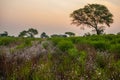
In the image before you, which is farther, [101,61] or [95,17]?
[95,17]

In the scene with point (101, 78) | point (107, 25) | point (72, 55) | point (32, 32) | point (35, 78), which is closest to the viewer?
point (101, 78)

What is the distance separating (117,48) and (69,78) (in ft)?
20.9

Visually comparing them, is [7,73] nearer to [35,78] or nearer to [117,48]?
[35,78]

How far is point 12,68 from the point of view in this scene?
627cm

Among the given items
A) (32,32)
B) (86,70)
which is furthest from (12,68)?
(32,32)

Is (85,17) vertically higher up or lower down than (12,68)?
higher up

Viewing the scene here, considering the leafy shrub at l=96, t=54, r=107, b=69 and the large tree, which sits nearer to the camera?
the leafy shrub at l=96, t=54, r=107, b=69

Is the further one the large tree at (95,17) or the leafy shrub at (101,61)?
the large tree at (95,17)

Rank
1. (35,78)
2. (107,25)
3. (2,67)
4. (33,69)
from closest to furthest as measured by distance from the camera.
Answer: (35,78), (33,69), (2,67), (107,25)

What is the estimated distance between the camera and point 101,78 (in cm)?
514

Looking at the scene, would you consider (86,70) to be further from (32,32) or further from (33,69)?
(32,32)

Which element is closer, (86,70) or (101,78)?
(101,78)

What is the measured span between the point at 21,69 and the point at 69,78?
1.33 m

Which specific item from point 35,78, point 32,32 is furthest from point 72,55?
point 32,32
